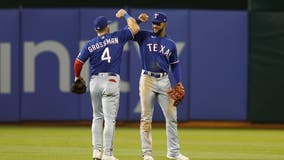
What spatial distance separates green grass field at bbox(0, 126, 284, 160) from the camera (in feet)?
A: 34.8

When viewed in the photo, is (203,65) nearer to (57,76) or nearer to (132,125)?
(132,125)

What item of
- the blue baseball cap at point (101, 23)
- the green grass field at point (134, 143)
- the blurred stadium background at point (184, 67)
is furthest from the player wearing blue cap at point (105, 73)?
the blurred stadium background at point (184, 67)

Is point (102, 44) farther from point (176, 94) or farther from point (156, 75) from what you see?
point (176, 94)

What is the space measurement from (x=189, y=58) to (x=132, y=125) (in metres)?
1.86

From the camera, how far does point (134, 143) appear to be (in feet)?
41.2

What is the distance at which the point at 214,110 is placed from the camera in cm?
1603

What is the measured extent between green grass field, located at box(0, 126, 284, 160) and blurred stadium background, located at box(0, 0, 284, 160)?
1.86 ft

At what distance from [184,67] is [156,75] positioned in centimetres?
610

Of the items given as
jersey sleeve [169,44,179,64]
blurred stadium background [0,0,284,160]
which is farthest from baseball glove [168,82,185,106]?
blurred stadium background [0,0,284,160]

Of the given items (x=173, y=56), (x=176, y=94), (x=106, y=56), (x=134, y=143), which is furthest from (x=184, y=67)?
(x=106, y=56)

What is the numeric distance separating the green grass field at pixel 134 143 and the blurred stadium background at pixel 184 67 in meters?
0.57

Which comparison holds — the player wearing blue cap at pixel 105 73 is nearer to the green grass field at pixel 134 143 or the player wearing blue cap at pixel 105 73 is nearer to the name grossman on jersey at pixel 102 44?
the name grossman on jersey at pixel 102 44

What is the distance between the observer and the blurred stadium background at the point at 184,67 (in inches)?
622

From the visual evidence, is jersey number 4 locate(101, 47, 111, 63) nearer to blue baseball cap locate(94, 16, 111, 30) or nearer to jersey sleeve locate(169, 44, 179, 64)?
blue baseball cap locate(94, 16, 111, 30)
